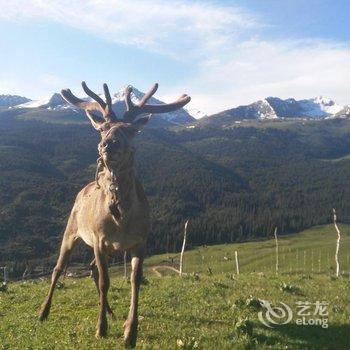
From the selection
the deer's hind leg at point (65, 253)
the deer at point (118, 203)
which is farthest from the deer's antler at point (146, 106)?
the deer's hind leg at point (65, 253)

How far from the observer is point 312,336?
1148cm

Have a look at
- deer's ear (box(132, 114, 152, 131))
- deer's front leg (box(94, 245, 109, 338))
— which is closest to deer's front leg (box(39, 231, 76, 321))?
deer's front leg (box(94, 245, 109, 338))

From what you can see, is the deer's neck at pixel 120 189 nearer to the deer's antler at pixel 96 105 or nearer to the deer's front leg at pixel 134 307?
the deer's front leg at pixel 134 307

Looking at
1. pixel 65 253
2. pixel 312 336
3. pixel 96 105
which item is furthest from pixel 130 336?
pixel 96 105

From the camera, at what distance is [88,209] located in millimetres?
12500

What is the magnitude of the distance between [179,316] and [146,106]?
4.91m

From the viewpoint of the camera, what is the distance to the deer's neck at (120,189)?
33.8 feet

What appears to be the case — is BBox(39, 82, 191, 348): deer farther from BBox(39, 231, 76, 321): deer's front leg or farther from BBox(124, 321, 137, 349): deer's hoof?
BBox(39, 231, 76, 321): deer's front leg

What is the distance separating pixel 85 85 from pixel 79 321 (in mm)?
5386

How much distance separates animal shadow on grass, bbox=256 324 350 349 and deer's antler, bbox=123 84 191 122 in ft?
17.0

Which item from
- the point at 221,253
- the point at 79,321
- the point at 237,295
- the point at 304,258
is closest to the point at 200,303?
the point at 237,295

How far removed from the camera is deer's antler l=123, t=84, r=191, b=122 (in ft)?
38.1

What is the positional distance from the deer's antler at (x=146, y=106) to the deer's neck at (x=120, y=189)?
1426 mm

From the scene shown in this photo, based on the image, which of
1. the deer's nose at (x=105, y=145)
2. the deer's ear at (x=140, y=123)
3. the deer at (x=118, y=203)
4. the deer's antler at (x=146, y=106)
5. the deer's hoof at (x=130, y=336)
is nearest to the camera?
the deer's nose at (x=105, y=145)
